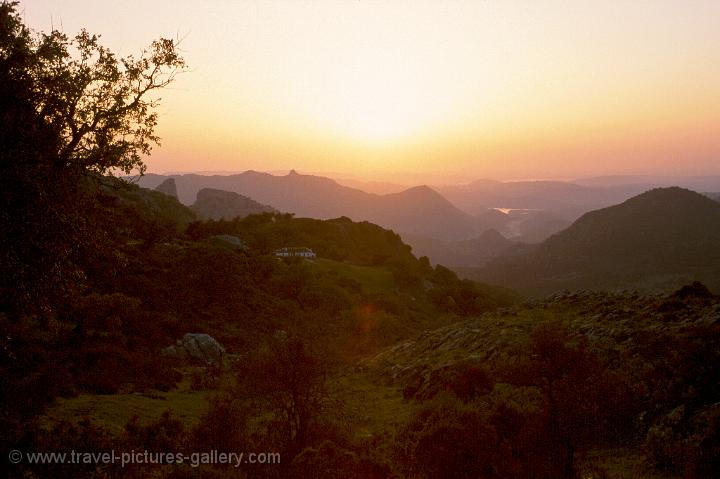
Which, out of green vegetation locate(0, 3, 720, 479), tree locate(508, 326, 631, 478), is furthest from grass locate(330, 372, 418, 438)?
tree locate(508, 326, 631, 478)

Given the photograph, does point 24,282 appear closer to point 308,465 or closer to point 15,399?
point 15,399

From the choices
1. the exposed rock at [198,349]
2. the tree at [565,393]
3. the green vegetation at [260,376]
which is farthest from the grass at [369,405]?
the exposed rock at [198,349]

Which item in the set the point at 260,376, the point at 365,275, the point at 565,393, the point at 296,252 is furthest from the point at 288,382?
the point at 296,252

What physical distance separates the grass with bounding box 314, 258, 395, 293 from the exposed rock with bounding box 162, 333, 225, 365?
50.8 meters

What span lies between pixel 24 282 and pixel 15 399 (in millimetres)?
7982

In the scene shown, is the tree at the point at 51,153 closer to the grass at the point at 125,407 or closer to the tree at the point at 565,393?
the grass at the point at 125,407

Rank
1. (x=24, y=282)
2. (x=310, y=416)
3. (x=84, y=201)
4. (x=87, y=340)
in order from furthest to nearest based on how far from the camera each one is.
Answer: (x=87, y=340)
(x=310, y=416)
(x=84, y=201)
(x=24, y=282)

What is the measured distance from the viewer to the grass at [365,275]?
9469 centimetres

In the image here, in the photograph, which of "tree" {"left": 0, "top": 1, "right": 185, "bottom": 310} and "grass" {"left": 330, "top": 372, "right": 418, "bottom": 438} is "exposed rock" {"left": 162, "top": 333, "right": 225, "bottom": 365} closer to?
"grass" {"left": 330, "top": 372, "right": 418, "bottom": 438}

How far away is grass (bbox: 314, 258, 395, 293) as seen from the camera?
94.7m

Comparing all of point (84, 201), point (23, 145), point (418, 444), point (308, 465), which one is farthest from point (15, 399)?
point (418, 444)

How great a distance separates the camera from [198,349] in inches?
1588

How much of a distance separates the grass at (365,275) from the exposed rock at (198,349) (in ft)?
167

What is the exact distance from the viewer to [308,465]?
17594 mm
